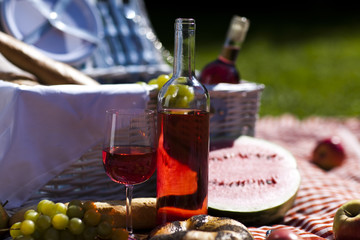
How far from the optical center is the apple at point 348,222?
143 cm

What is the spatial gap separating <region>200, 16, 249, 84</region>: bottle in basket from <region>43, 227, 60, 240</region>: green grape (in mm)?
1028

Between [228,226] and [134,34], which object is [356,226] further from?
[134,34]

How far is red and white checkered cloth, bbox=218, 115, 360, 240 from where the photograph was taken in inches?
66.5

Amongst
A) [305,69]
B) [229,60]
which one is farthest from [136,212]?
[305,69]

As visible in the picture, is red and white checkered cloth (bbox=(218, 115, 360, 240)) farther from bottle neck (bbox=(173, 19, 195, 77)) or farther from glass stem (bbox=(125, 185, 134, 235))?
bottle neck (bbox=(173, 19, 195, 77))

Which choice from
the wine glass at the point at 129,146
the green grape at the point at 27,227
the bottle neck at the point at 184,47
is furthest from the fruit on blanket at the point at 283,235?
the green grape at the point at 27,227

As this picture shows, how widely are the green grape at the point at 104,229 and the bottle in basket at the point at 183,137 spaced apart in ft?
0.66

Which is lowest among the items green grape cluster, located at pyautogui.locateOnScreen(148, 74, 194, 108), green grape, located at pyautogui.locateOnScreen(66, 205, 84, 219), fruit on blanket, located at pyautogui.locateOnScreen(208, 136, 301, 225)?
fruit on blanket, located at pyautogui.locateOnScreen(208, 136, 301, 225)

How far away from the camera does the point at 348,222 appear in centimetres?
144

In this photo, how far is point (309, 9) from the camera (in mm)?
8672

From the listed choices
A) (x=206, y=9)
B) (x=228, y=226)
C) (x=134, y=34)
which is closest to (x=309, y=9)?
(x=206, y=9)

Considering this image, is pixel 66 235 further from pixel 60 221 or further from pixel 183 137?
pixel 183 137

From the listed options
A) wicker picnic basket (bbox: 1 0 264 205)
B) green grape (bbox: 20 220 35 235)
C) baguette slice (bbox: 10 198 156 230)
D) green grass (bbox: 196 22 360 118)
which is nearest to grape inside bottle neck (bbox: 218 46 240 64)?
wicker picnic basket (bbox: 1 0 264 205)

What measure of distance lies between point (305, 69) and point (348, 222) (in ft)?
13.6
